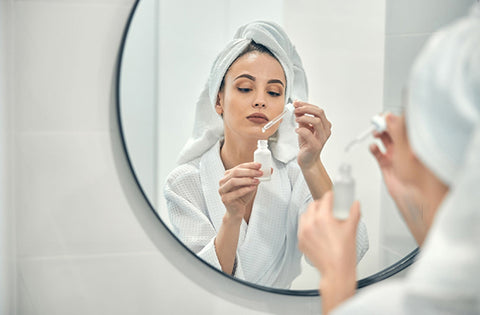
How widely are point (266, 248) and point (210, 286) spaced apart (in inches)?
5.8

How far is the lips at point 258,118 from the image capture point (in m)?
0.97

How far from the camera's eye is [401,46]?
1.04m

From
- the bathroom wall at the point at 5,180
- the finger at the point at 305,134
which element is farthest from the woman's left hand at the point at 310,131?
the bathroom wall at the point at 5,180

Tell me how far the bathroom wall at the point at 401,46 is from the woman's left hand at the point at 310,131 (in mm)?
144

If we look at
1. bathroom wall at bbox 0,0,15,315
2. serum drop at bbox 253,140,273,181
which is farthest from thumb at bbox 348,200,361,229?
bathroom wall at bbox 0,0,15,315

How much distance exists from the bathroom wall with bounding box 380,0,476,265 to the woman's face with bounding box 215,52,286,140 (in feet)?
0.81

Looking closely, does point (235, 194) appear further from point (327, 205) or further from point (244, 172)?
point (327, 205)

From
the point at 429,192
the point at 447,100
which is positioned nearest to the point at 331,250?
the point at 429,192

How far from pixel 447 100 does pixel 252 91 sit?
0.50 meters

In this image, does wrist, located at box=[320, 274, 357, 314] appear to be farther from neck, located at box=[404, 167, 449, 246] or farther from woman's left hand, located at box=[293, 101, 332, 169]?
woman's left hand, located at box=[293, 101, 332, 169]

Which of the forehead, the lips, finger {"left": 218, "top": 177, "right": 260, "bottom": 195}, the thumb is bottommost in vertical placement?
the thumb

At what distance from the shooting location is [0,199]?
0.94 meters

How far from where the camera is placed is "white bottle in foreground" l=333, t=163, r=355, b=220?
2.27 feet

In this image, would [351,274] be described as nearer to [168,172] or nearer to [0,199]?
[168,172]
